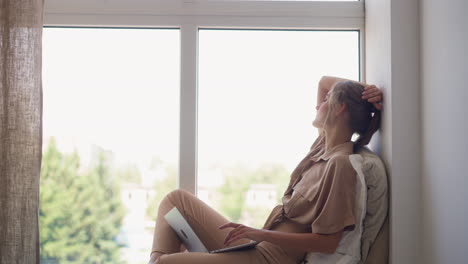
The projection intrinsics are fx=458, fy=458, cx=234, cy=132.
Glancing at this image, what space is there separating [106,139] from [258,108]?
0.69 m

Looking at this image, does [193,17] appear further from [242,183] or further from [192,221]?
[192,221]

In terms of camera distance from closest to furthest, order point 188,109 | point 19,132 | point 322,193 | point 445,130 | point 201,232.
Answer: point 445,130
point 322,193
point 19,132
point 201,232
point 188,109

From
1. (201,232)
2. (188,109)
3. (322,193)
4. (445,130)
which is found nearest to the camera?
(445,130)

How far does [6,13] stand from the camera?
5.51 ft

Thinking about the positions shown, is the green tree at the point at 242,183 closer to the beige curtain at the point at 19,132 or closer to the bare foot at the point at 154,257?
the bare foot at the point at 154,257

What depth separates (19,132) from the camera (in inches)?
66.2

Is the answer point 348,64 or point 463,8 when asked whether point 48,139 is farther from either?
point 463,8

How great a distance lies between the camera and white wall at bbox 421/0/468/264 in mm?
1285

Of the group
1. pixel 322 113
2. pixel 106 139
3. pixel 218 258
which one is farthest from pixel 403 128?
pixel 106 139

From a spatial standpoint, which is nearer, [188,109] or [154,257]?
[154,257]

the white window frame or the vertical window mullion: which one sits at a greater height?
the white window frame

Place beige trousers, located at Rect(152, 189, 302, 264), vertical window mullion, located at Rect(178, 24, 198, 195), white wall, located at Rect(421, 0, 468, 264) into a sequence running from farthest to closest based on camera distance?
vertical window mullion, located at Rect(178, 24, 198, 195)
beige trousers, located at Rect(152, 189, 302, 264)
white wall, located at Rect(421, 0, 468, 264)

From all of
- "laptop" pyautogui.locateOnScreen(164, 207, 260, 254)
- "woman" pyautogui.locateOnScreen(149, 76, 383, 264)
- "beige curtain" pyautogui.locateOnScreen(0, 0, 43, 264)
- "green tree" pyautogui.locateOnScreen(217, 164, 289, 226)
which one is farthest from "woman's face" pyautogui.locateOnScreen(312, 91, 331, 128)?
"beige curtain" pyautogui.locateOnScreen(0, 0, 43, 264)

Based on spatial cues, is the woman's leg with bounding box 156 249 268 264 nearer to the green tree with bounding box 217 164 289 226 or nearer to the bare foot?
the bare foot
